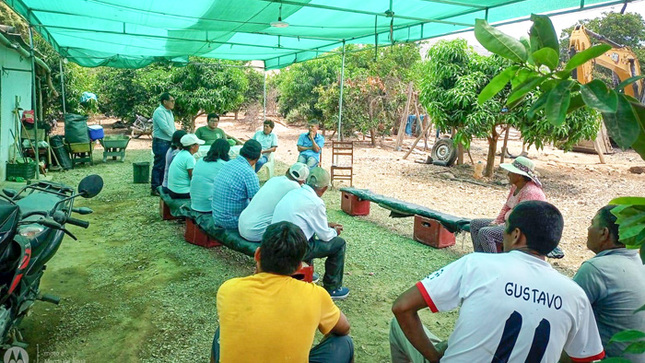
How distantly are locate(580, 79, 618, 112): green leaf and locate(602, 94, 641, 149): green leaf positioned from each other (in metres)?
0.03

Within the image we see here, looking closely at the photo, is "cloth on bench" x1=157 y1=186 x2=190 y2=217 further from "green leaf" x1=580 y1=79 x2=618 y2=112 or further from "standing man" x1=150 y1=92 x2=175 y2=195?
"green leaf" x1=580 y1=79 x2=618 y2=112

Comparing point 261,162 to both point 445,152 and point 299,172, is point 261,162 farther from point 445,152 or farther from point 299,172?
point 445,152

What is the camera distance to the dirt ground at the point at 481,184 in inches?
243

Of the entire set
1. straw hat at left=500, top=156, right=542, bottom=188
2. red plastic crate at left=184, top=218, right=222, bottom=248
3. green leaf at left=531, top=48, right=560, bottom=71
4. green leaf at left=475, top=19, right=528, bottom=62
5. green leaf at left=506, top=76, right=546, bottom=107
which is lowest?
red plastic crate at left=184, top=218, right=222, bottom=248

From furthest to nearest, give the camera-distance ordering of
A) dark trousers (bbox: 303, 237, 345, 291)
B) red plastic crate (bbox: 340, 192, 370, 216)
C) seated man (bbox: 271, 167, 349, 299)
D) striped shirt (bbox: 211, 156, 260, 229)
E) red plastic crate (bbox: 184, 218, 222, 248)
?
red plastic crate (bbox: 340, 192, 370, 216) < red plastic crate (bbox: 184, 218, 222, 248) < striped shirt (bbox: 211, 156, 260, 229) < dark trousers (bbox: 303, 237, 345, 291) < seated man (bbox: 271, 167, 349, 299)

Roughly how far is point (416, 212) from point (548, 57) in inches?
172

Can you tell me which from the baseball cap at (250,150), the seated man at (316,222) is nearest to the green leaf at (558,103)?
the seated man at (316,222)

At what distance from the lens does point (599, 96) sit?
912mm

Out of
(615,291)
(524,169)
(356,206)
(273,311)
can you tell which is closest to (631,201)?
(615,291)

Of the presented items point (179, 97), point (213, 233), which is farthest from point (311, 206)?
point (179, 97)

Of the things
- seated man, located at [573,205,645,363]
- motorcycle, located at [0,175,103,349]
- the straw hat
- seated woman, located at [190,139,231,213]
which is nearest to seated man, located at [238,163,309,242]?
seated woman, located at [190,139,231,213]

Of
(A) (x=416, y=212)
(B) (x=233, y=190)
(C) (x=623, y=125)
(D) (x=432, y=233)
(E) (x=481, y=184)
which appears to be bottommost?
(D) (x=432, y=233)

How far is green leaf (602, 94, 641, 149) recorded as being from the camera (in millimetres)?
906

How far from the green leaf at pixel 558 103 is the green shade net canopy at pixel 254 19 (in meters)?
4.49
